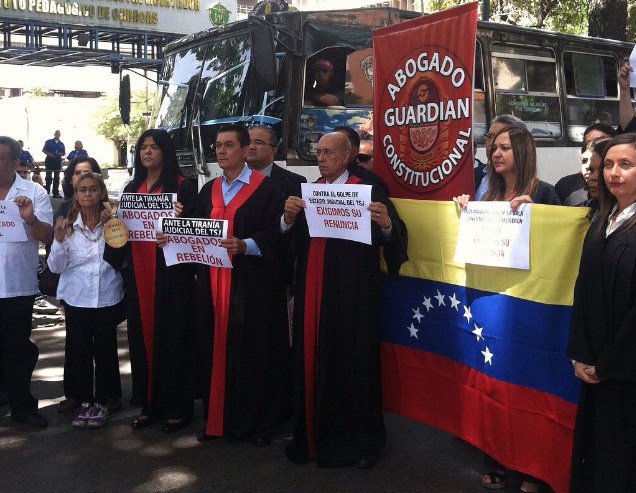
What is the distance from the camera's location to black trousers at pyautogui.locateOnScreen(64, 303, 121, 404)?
567cm

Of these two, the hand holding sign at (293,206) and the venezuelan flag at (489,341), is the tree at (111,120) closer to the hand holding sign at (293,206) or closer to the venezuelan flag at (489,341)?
the hand holding sign at (293,206)

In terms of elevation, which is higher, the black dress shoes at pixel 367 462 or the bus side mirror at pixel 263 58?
the bus side mirror at pixel 263 58

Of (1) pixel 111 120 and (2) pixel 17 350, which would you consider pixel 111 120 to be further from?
(2) pixel 17 350

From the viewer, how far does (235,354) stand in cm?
525

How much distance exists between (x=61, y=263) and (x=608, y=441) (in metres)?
3.67

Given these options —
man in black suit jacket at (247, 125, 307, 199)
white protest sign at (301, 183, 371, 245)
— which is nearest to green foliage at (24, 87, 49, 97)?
man in black suit jacket at (247, 125, 307, 199)

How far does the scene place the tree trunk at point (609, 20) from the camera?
43.5 ft

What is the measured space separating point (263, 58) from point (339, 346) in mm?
3330

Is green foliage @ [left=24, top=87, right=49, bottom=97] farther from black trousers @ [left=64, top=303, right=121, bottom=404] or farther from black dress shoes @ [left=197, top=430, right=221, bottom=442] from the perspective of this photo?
black dress shoes @ [left=197, top=430, right=221, bottom=442]

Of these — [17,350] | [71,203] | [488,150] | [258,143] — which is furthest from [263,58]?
[17,350]

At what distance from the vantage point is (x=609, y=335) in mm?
3508

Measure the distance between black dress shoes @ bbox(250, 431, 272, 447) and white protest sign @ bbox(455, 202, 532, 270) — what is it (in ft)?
5.53

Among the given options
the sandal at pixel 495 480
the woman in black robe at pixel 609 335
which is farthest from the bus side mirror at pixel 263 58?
the woman in black robe at pixel 609 335

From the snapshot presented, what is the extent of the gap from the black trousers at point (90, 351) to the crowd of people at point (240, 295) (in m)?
0.01
